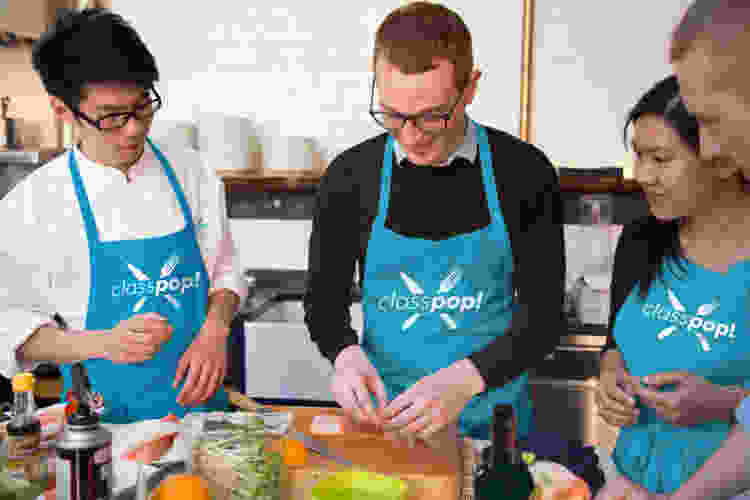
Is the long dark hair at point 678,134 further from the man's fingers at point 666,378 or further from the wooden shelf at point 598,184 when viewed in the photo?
the wooden shelf at point 598,184

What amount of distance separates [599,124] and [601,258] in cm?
60

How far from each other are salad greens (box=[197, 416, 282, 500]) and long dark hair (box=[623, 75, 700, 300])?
88 cm

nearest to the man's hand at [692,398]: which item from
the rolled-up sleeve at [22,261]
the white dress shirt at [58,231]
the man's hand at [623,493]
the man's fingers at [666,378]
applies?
the man's fingers at [666,378]

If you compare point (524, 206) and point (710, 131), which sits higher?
point (710, 131)

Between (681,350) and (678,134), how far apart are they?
1.42ft

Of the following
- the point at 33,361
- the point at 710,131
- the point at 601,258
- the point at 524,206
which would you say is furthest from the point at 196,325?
the point at 601,258

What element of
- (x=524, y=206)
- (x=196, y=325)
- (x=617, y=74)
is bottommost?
(x=196, y=325)

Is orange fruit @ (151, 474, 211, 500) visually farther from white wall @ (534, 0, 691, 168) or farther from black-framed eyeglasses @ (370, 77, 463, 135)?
white wall @ (534, 0, 691, 168)

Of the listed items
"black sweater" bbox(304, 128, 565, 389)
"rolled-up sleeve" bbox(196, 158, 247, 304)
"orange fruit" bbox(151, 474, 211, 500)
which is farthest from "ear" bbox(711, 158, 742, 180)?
"rolled-up sleeve" bbox(196, 158, 247, 304)

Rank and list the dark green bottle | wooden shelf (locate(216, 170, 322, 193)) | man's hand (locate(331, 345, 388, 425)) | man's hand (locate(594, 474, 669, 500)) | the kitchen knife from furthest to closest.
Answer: wooden shelf (locate(216, 170, 322, 193)) → man's hand (locate(331, 345, 388, 425)) → the kitchen knife → man's hand (locate(594, 474, 669, 500)) → the dark green bottle

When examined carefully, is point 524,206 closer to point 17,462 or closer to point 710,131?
point 710,131

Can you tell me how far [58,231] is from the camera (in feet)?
5.21

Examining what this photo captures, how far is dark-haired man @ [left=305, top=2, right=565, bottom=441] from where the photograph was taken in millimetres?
1439

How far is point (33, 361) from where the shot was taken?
4.91ft
